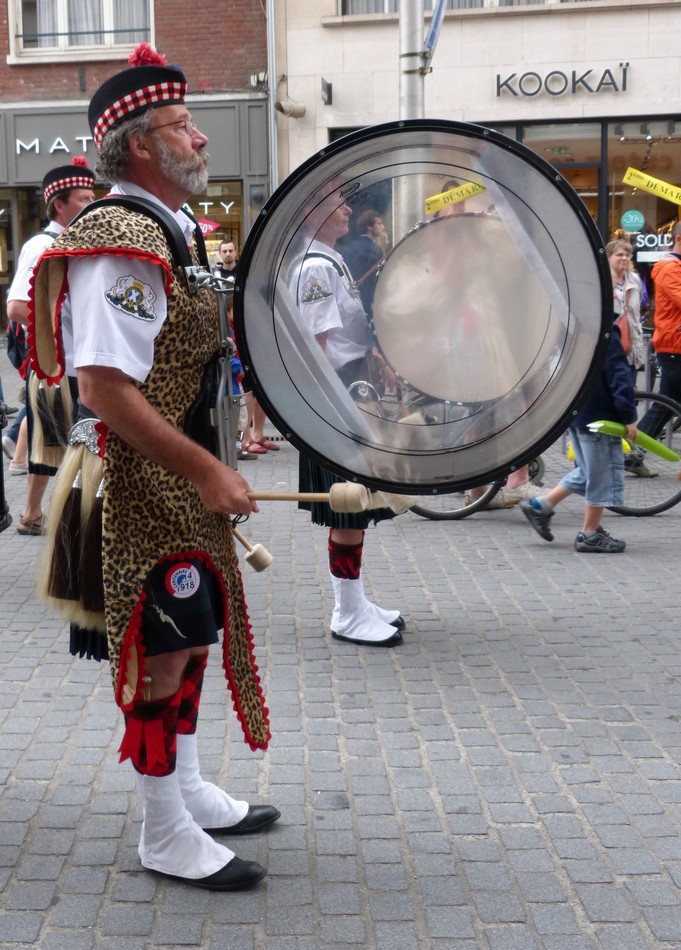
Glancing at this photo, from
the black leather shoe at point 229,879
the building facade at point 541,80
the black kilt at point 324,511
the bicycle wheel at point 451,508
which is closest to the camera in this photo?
the black leather shoe at point 229,879

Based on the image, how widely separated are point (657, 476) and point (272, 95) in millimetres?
10895

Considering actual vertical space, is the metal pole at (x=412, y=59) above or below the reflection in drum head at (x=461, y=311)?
above

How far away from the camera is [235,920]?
9.50 ft

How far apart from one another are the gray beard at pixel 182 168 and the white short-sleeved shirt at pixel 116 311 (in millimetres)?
282

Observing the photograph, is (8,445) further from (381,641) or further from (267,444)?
(381,641)

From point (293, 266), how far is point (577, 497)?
6.13 m

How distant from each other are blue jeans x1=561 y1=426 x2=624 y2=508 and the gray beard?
443cm

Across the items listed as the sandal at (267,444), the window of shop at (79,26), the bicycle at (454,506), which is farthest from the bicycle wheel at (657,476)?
the window of shop at (79,26)

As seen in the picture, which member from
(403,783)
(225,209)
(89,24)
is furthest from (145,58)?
(89,24)

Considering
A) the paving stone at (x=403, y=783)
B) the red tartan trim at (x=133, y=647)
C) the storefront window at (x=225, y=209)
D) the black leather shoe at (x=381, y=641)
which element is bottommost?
the paving stone at (x=403, y=783)

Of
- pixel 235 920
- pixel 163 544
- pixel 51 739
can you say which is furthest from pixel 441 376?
pixel 51 739

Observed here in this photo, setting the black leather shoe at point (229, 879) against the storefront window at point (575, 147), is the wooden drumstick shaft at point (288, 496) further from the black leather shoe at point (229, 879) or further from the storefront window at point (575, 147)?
the storefront window at point (575, 147)

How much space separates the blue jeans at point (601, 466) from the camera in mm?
6852

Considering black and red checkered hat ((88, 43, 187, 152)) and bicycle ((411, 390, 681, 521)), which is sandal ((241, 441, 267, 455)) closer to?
bicycle ((411, 390, 681, 521))
